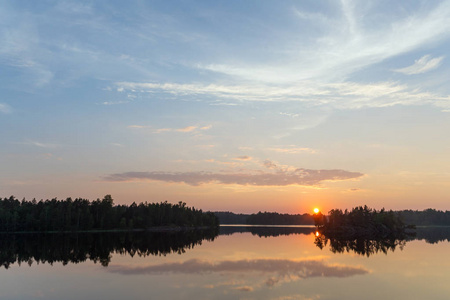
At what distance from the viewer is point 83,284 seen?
4147 centimetres

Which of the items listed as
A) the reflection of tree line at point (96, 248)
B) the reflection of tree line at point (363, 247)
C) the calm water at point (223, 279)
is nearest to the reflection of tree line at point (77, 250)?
the reflection of tree line at point (96, 248)

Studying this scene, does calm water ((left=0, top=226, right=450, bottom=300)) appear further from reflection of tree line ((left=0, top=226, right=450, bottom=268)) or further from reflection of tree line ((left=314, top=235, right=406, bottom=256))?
reflection of tree line ((left=314, top=235, right=406, bottom=256))

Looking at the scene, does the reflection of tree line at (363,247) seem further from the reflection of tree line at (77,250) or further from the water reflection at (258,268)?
the reflection of tree line at (77,250)

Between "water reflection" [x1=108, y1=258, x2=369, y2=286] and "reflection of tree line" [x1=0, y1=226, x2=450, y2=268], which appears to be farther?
"reflection of tree line" [x1=0, y1=226, x2=450, y2=268]

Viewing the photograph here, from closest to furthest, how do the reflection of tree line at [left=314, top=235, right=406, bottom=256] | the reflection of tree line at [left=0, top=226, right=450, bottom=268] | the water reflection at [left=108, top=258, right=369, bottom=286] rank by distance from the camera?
1. the water reflection at [left=108, top=258, right=369, bottom=286]
2. the reflection of tree line at [left=0, top=226, right=450, bottom=268]
3. the reflection of tree line at [left=314, top=235, right=406, bottom=256]

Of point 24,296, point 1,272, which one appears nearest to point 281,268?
point 24,296

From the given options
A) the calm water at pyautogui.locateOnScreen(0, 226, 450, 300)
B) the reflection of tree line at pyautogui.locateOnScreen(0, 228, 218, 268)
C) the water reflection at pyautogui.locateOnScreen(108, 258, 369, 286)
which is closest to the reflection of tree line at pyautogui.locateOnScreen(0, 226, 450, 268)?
the reflection of tree line at pyautogui.locateOnScreen(0, 228, 218, 268)

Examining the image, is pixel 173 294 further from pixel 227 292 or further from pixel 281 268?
pixel 281 268

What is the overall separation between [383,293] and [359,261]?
28.3 metres

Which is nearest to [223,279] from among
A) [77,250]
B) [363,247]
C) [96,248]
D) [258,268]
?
[258,268]

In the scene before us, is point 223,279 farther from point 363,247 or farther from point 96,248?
point 363,247

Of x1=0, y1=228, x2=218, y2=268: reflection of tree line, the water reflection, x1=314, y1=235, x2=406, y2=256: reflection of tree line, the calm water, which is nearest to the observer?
the calm water

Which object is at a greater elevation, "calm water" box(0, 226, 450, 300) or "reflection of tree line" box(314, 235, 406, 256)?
"calm water" box(0, 226, 450, 300)

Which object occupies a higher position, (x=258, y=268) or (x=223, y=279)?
(x=223, y=279)
